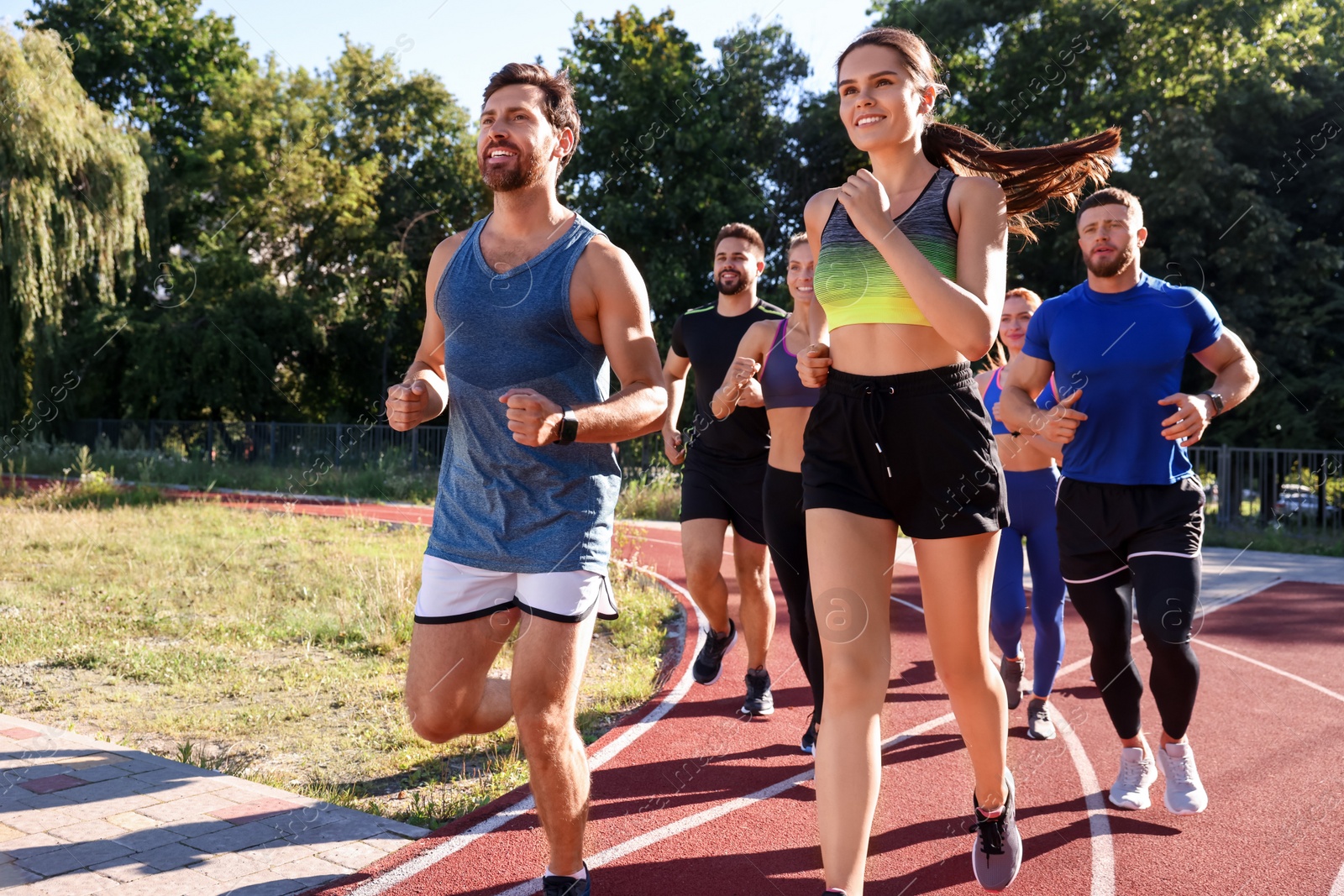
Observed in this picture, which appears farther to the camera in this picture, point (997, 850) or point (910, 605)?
point (910, 605)

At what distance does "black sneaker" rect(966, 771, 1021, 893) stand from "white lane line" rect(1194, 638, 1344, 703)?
4.38 metres

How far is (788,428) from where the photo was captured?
5.18 m

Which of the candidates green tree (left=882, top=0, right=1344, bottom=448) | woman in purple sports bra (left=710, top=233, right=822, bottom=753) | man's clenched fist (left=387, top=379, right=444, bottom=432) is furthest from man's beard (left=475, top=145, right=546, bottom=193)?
green tree (left=882, top=0, right=1344, bottom=448)

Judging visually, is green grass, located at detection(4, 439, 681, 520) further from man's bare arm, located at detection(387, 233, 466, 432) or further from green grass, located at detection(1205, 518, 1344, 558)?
man's bare arm, located at detection(387, 233, 466, 432)

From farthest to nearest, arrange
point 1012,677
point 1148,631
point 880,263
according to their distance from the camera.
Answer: point 1012,677, point 1148,631, point 880,263

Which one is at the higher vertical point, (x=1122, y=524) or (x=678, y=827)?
(x=1122, y=524)

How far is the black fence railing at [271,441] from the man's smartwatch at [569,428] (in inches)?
878

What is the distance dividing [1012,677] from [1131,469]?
1.84 metres

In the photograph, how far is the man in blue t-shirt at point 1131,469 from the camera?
4242 millimetres

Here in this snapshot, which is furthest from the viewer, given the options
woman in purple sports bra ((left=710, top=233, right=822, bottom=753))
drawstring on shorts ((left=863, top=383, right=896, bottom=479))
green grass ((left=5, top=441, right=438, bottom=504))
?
green grass ((left=5, top=441, right=438, bottom=504))

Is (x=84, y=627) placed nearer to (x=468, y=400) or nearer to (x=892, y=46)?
(x=468, y=400)

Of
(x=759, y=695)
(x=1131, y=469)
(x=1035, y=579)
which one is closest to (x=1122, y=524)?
(x=1131, y=469)

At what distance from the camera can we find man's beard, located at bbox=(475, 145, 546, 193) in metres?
3.38

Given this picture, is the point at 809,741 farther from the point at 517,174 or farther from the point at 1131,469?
the point at 517,174
